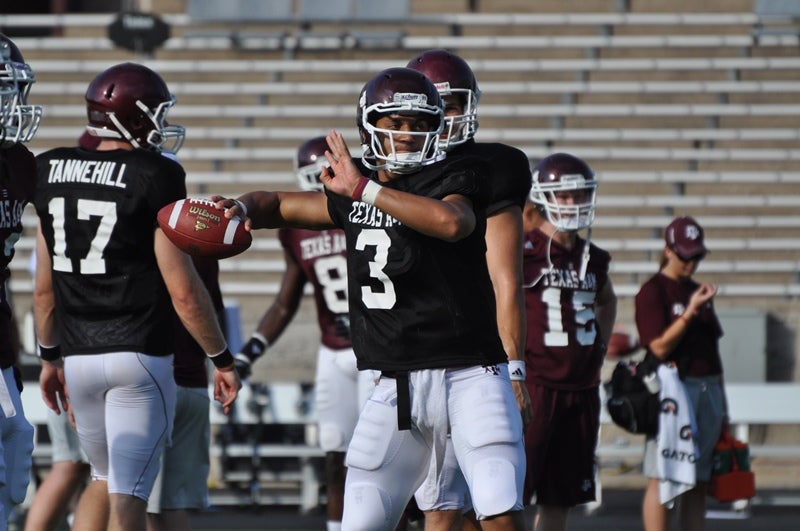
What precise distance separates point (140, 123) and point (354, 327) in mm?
1199

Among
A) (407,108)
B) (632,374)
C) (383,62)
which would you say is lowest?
(632,374)

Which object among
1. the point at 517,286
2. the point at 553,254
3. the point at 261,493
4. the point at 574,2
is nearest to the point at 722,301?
the point at 574,2

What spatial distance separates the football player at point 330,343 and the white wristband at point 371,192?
2331 millimetres

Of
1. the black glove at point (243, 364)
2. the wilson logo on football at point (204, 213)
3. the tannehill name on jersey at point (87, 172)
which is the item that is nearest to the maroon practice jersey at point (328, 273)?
the black glove at point (243, 364)

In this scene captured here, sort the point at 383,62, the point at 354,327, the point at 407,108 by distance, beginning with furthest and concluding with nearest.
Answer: the point at 383,62 → the point at 354,327 → the point at 407,108

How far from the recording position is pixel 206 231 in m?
3.78

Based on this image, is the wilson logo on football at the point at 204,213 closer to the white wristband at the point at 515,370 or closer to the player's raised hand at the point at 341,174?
the player's raised hand at the point at 341,174

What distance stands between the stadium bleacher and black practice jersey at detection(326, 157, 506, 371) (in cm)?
730

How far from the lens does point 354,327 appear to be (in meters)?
4.03

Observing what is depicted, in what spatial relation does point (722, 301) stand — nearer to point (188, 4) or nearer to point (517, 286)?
point (188, 4)

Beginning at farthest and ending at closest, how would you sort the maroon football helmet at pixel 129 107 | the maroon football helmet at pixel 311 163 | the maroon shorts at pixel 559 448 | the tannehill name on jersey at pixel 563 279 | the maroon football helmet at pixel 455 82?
the maroon football helmet at pixel 311 163, the tannehill name on jersey at pixel 563 279, the maroon shorts at pixel 559 448, the maroon football helmet at pixel 129 107, the maroon football helmet at pixel 455 82

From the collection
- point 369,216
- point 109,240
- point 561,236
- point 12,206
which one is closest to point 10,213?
point 12,206

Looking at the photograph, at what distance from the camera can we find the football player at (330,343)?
6.01m

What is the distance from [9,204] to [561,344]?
7.93ft
